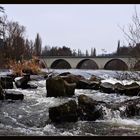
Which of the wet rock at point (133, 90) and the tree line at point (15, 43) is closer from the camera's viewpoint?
the wet rock at point (133, 90)

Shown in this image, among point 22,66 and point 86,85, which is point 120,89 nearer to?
point 86,85

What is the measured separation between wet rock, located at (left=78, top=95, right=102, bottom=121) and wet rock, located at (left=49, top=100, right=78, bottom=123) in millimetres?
271

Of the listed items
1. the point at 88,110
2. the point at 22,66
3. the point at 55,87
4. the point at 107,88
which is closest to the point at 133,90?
the point at 107,88

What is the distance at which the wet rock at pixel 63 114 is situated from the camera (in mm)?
6984

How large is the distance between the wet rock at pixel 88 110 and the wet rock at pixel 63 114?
0.27m

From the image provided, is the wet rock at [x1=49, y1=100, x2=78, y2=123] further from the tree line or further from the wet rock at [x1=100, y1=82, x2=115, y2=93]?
the tree line

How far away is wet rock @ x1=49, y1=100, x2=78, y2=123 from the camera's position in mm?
6984

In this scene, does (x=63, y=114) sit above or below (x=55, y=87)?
below

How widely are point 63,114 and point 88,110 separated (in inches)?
31.0

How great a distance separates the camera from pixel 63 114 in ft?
22.9

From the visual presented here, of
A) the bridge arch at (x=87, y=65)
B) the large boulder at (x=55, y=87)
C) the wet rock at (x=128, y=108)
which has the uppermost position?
the large boulder at (x=55, y=87)

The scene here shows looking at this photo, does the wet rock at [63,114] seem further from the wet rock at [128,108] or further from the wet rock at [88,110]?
the wet rock at [128,108]

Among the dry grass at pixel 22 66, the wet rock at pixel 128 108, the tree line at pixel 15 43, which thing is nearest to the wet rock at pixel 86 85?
the wet rock at pixel 128 108

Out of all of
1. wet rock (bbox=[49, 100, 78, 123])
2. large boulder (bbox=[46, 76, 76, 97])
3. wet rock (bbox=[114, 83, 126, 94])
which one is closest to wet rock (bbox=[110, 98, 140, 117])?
wet rock (bbox=[49, 100, 78, 123])
